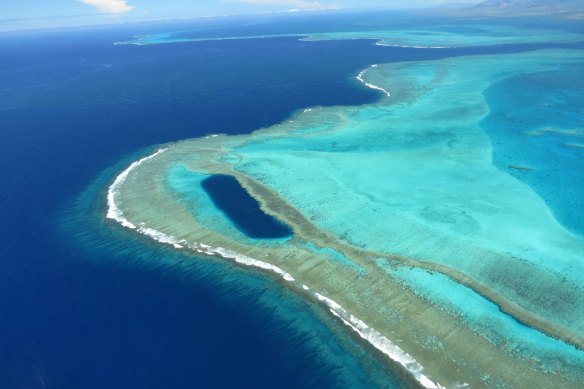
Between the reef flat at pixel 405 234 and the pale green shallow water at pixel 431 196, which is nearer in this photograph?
the reef flat at pixel 405 234

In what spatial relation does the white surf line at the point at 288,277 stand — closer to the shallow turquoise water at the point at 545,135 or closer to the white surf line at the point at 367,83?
the shallow turquoise water at the point at 545,135

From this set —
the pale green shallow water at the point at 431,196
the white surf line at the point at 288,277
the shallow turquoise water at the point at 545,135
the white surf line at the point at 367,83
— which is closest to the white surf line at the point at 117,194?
the white surf line at the point at 288,277

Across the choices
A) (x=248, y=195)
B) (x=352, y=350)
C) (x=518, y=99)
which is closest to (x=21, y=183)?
(x=248, y=195)

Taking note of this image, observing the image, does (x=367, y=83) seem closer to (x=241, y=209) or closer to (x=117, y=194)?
(x=241, y=209)

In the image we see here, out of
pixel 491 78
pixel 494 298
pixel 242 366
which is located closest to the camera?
pixel 242 366

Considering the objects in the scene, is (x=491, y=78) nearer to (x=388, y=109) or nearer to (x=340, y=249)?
(x=388, y=109)

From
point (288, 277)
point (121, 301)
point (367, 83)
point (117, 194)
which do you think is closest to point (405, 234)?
point (288, 277)

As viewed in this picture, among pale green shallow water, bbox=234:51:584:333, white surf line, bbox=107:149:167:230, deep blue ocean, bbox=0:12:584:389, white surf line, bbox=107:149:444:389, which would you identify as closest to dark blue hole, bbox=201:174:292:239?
pale green shallow water, bbox=234:51:584:333
